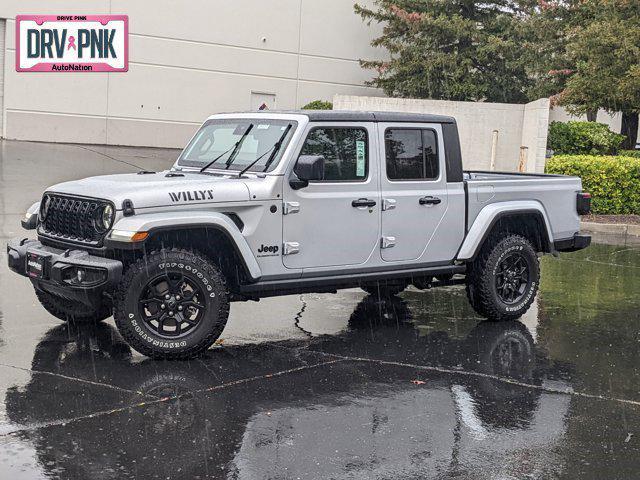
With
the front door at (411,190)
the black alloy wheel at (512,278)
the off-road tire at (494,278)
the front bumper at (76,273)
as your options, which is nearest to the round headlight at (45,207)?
the front bumper at (76,273)

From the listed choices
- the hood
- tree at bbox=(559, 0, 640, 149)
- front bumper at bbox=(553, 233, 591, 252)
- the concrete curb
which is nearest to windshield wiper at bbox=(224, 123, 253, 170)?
the hood

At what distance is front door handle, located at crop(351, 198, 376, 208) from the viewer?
7.98m

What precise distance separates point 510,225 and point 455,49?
21671 mm

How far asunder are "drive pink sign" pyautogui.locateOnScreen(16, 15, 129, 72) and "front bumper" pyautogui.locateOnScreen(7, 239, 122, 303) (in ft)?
67.0

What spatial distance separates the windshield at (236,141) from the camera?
25.7 feet

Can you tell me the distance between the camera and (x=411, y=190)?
8.38 m

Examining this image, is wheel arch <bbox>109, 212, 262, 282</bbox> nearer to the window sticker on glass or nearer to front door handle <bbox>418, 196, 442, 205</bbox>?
the window sticker on glass

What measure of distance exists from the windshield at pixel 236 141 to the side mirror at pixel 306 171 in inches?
8.3

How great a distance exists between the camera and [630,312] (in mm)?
9789

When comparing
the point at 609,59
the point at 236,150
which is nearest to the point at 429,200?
the point at 236,150

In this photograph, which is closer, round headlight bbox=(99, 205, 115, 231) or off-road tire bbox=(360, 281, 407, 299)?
round headlight bbox=(99, 205, 115, 231)

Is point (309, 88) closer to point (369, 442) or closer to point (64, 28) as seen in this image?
point (64, 28)

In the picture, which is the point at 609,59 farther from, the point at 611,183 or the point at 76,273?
the point at 76,273

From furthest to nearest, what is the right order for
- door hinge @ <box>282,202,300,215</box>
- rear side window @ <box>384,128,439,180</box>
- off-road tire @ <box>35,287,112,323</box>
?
rear side window @ <box>384,128,439,180</box>
off-road tire @ <box>35,287,112,323</box>
door hinge @ <box>282,202,300,215</box>
